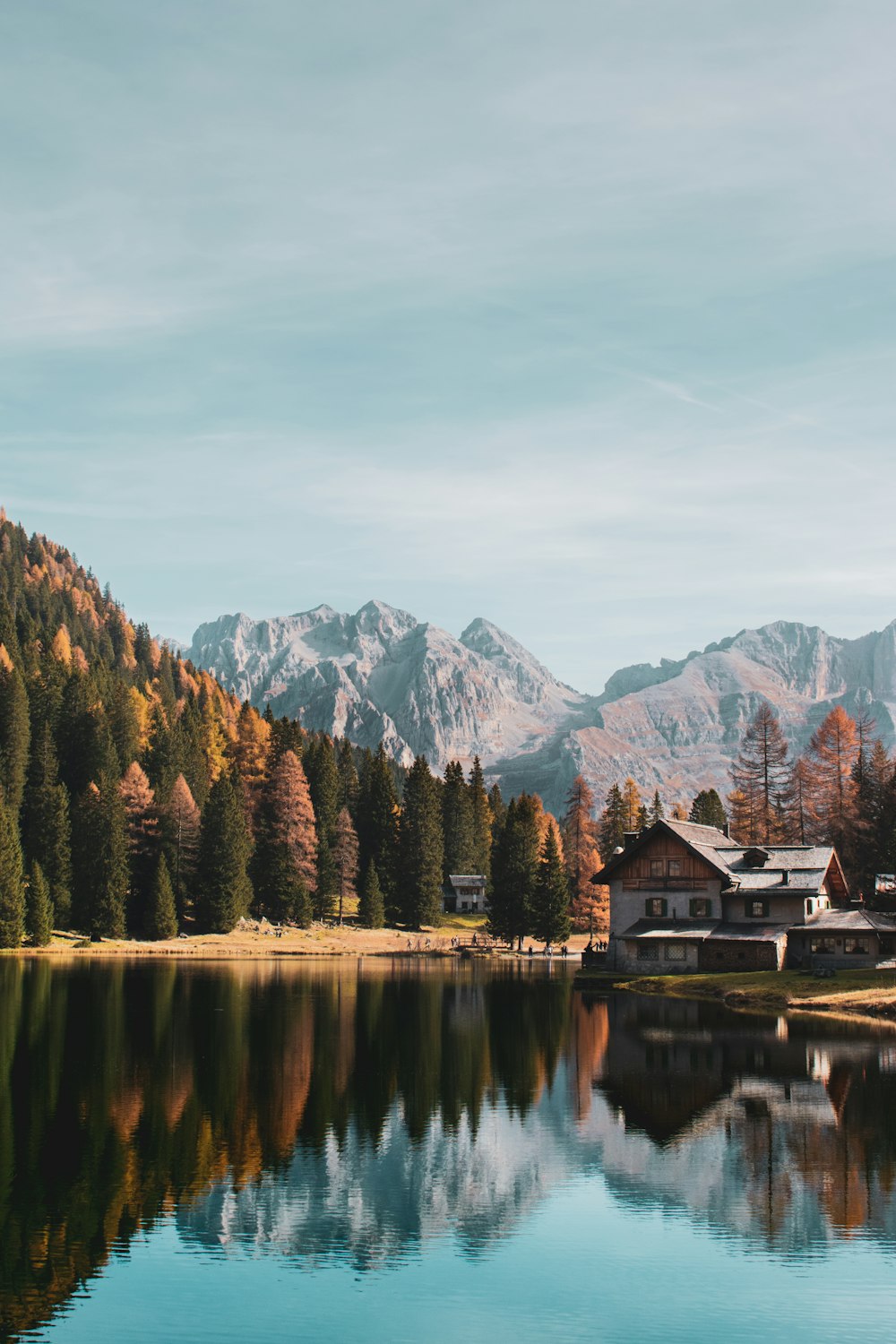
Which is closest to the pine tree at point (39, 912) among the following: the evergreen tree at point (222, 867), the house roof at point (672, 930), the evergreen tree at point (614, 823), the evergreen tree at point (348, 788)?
the evergreen tree at point (222, 867)

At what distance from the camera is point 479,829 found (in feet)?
570

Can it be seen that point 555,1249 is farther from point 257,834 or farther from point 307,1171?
point 257,834

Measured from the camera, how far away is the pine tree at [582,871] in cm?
14350

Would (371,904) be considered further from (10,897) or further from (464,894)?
(10,897)

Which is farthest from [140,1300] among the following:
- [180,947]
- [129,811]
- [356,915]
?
[356,915]

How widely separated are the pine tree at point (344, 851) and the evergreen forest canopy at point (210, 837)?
24cm

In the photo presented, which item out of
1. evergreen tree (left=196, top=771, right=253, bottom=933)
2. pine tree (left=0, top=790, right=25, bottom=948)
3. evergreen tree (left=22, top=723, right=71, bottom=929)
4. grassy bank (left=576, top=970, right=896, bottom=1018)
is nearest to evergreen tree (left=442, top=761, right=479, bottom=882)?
evergreen tree (left=196, top=771, right=253, bottom=933)

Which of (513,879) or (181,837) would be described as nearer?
(181,837)

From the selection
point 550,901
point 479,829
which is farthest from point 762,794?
point 550,901

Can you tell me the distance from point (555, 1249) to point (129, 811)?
105556 millimetres

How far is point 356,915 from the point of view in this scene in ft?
452

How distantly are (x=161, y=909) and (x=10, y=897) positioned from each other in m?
14.5

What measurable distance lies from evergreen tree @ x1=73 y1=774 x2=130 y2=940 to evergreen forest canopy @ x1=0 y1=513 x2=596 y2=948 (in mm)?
171

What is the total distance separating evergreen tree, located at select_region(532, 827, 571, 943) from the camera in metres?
118
